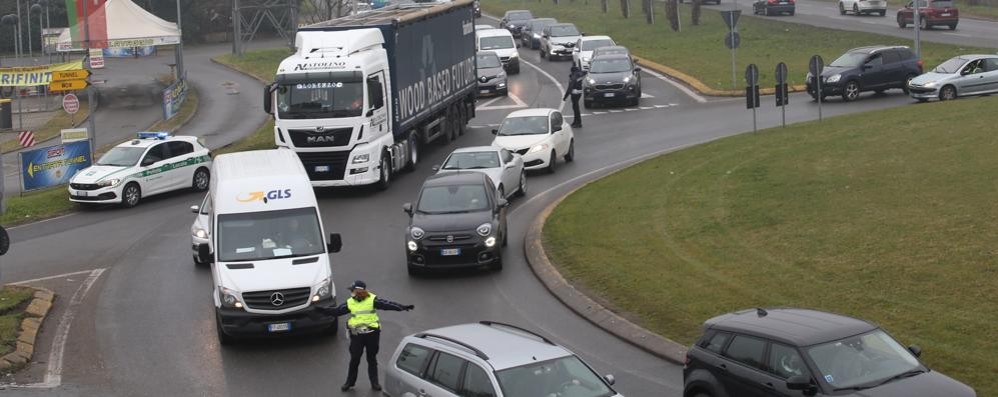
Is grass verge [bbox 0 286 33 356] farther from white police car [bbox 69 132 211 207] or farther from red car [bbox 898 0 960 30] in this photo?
red car [bbox 898 0 960 30]

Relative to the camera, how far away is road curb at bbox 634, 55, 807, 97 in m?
43.0

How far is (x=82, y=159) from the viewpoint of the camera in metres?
37.9

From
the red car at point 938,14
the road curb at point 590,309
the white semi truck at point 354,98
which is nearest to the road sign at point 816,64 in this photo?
the road curb at point 590,309

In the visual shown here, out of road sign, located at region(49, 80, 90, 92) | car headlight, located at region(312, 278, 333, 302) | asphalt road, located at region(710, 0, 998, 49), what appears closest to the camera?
car headlight, located at region(312, 278, 333, 302)

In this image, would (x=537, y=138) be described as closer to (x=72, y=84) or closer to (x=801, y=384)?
(x=72, y=84)

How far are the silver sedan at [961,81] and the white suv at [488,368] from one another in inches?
1079

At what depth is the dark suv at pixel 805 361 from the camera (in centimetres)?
1153

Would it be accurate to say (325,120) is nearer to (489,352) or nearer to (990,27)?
(489,352)

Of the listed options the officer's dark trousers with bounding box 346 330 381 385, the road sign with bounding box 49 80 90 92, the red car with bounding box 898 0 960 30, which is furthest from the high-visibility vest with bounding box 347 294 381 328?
the red car with bounding box 898 0 960 30

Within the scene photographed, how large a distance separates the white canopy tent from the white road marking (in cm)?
3805

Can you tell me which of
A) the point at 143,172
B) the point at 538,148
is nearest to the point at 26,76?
the point at 143,172

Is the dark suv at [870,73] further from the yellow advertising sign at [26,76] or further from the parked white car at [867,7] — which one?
the yellow advertising sign at [26,76]

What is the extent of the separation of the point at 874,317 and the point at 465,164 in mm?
13375

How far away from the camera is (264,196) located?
65.1ft
